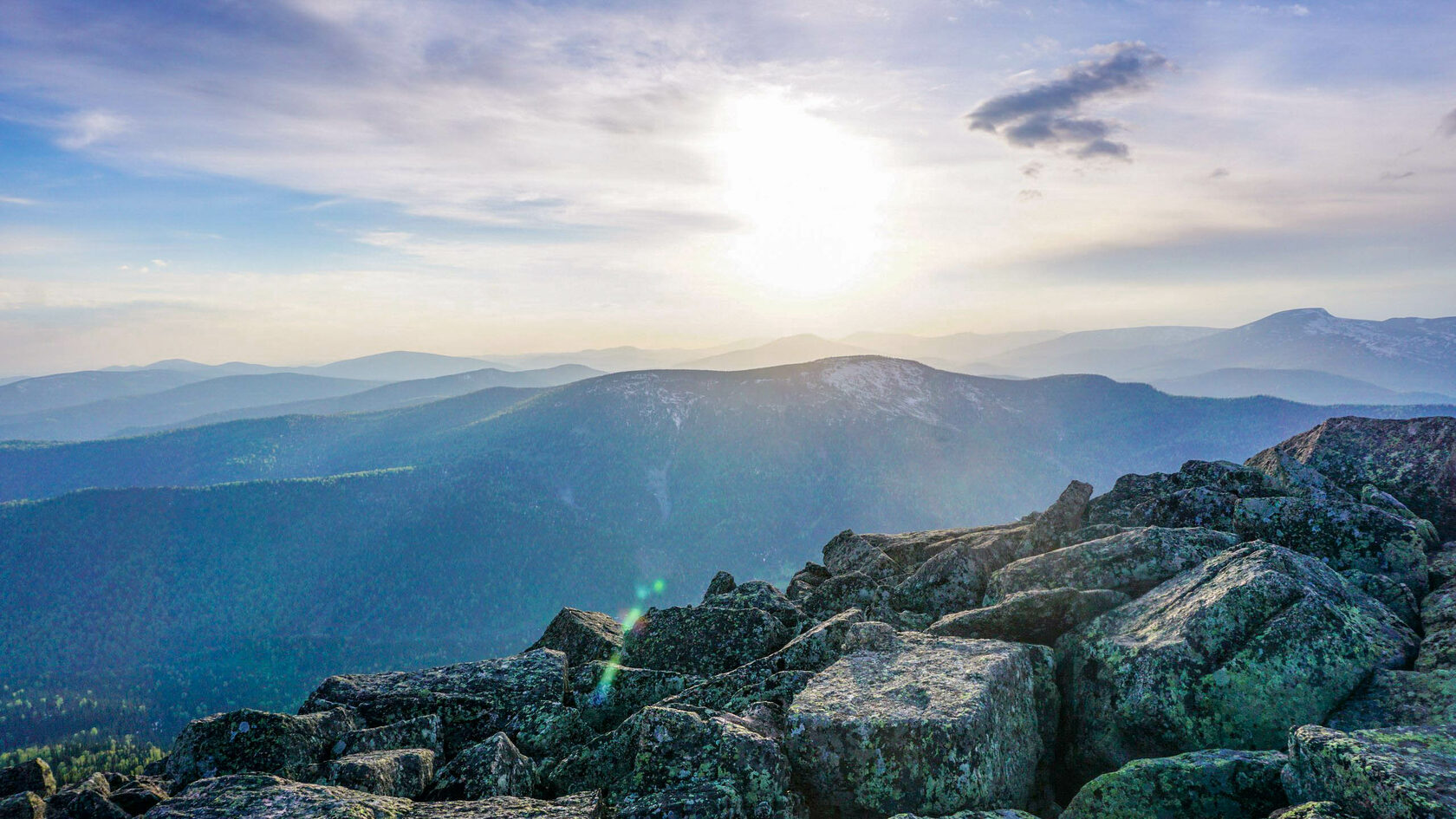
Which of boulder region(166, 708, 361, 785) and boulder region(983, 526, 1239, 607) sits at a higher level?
boulder region(983, 526, 1239, 607)

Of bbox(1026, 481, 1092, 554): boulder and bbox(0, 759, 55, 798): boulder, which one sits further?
bbox(1026, 481, 1092, 554): boulder

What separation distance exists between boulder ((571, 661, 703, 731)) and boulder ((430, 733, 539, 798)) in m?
3.14

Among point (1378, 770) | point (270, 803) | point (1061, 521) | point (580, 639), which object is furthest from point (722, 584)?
point (1378, 770)

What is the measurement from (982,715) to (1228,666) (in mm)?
4743

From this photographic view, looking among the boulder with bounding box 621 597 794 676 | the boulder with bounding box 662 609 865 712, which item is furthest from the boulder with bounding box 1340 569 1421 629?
the boulder with bounding box 621 597 794 676

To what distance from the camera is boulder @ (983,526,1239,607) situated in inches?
664

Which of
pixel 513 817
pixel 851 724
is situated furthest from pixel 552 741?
pixel 851 724

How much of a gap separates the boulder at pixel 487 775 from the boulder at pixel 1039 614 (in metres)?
10.0

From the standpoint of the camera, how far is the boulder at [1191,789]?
9.77m

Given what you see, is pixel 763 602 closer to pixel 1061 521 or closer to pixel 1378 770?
pixel 1061 521

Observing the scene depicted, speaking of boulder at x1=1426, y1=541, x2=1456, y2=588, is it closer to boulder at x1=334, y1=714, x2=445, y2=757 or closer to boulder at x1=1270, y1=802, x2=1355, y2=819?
boulder at x1=1270, y1=802, x2=1355, y2=819

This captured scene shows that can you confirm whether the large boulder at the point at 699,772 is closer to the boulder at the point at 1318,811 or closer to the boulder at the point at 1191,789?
the boulder at the point at 1191,789

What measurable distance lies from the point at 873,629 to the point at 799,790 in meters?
5.01

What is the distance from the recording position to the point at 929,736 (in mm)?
11133
